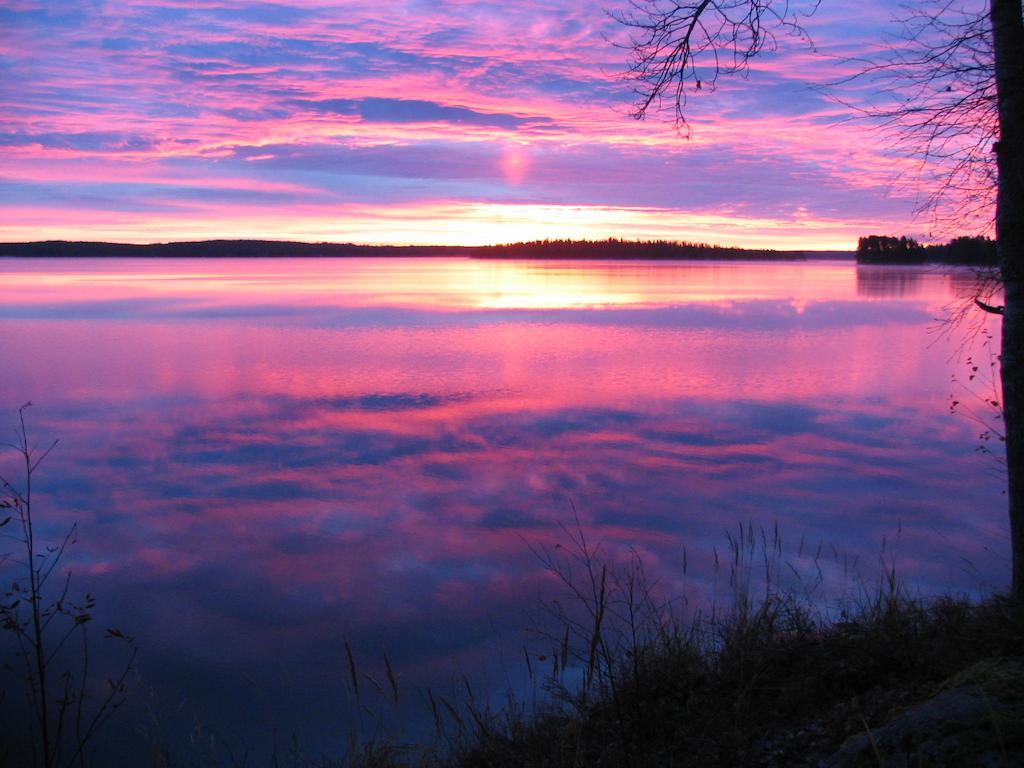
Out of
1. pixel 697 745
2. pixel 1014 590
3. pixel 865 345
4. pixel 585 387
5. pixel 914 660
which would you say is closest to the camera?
pixel 697 745

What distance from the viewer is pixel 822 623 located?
204 inches

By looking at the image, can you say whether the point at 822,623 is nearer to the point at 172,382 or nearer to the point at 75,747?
the point at 75,747

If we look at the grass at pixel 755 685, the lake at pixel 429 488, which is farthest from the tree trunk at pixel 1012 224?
the lake at pixel 429 488

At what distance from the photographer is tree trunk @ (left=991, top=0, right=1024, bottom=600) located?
4.31 meters

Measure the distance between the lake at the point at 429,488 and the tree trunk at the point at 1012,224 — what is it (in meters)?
1.22

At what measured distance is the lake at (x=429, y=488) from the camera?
17.3 feet

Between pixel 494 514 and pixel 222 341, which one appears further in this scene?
pixel 222 341

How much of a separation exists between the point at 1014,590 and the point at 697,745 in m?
Result: 2.45

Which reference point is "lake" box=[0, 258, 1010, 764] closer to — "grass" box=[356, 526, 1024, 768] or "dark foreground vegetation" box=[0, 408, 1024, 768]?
"dark foreground vegetation" box=[0, 408, 1024, 768]

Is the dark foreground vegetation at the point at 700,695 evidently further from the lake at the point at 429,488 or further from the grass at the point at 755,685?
the lake at the point at 429,488

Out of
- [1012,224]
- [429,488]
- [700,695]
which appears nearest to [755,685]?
[700,695]

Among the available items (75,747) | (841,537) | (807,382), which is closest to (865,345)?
(807,382)

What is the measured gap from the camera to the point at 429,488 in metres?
8.21

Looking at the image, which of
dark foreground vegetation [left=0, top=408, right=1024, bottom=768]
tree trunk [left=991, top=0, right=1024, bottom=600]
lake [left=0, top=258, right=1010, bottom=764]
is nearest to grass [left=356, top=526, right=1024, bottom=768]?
dark foreground vegetation [left=0, top=408, right=1024, bottom=768]
